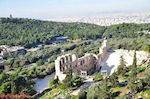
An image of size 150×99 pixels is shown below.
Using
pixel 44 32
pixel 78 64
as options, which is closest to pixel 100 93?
pixel 78 64

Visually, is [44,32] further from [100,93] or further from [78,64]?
[100,93]

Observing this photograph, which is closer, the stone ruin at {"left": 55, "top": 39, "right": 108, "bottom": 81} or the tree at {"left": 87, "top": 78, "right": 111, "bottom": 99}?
the tree at {"left": 87, "top": 78, "right": 111, "bottom": 99}

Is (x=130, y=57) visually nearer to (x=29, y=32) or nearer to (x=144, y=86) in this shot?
(x=144, y=86)

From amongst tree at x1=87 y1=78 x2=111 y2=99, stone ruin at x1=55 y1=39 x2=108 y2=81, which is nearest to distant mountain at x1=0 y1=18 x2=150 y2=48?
stone ruin at x1=55 y1=39 x2=108 y2=81

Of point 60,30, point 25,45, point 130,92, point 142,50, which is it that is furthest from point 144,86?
point 60,30

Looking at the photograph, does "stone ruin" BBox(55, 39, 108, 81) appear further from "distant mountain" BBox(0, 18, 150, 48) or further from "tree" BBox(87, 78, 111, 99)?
"distant mountain" BBox(0, 18, 150, 48)

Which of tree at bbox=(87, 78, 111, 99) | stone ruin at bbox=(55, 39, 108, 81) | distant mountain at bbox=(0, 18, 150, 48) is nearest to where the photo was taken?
tree at bbox=(87, 78, 111, 99)

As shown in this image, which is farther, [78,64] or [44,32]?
[44,32]

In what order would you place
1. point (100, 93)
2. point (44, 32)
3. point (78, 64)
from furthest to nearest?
1. point (44, 32)
2. point (78, 64)
3. point (100, 93)
